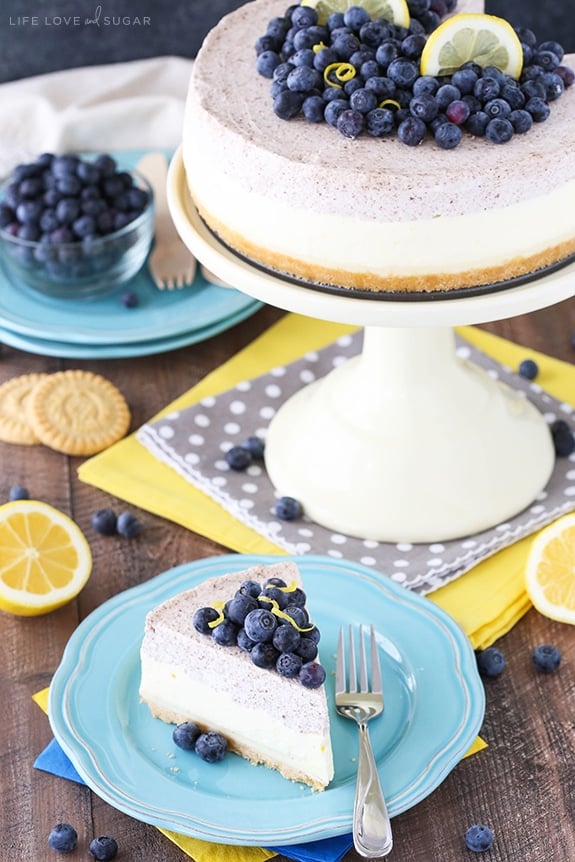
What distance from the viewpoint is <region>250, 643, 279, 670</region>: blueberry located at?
1.36 m

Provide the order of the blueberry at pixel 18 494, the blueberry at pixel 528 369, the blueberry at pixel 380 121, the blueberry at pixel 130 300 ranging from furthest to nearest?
the blueberry at pixel 130 300 < the blueberry at pixel 528 369 < the blueberry at pixel 18 494 < the blueberry at pixel 380 121

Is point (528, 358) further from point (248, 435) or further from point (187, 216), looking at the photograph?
point (187, 216)

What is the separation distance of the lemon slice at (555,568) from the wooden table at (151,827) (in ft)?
0.18

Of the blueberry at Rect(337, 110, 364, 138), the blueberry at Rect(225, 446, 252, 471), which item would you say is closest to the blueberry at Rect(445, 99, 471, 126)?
the blueberry at Rect(337, 110, 364, 138)

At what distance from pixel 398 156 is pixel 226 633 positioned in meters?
0.61

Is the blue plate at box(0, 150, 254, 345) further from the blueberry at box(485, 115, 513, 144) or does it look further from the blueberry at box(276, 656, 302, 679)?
the blueberry at box(276, 656, 302, 679)

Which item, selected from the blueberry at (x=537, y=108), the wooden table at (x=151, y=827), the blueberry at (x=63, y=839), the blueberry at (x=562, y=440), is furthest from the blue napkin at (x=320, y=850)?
the blueberry at (x=537, y=108)

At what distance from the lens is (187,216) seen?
5.59 feet

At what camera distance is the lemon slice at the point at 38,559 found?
1.63m

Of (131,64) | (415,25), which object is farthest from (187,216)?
(131,64)

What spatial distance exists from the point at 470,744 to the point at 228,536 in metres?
0.54

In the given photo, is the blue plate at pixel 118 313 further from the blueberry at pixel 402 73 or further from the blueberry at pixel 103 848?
the blueberry at pixel 103 848

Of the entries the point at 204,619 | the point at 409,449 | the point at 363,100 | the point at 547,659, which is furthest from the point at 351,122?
the point at 547,659

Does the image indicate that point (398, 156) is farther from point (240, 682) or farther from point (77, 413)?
point (77, 413)
